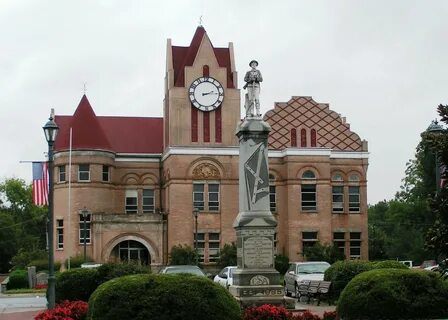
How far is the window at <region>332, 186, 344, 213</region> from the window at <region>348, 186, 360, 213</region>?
1.96 ft

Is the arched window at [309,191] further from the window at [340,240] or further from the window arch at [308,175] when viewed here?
the window at [340,240]

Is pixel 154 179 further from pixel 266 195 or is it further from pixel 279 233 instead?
pixel 266 195

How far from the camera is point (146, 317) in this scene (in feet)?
51.0

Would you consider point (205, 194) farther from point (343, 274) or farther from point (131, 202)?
point (343, 274)

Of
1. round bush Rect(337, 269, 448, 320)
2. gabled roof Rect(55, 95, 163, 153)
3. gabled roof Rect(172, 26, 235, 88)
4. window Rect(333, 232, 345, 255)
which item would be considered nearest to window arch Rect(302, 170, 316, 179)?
window Rect(333, 232, 345, 255)

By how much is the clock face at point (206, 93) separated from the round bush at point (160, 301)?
131ft

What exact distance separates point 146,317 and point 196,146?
3974cm

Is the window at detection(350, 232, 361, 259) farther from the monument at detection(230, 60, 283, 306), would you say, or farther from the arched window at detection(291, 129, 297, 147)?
the monument at detection(230, 60, 283, 306)

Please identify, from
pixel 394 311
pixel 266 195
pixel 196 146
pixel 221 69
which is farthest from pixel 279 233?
pixel 394 311

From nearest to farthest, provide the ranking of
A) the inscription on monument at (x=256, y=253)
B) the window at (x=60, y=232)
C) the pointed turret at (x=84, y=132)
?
the inscription on monument at (x=256, y=253) → the window at (x=60, y=232) → the pointed turret at (x=84, y=132)

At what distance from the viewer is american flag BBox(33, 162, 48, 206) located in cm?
4125

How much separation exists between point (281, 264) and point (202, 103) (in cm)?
1296

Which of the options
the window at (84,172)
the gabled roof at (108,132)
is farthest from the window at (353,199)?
the window at (84,172)

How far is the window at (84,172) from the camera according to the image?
182 feet
